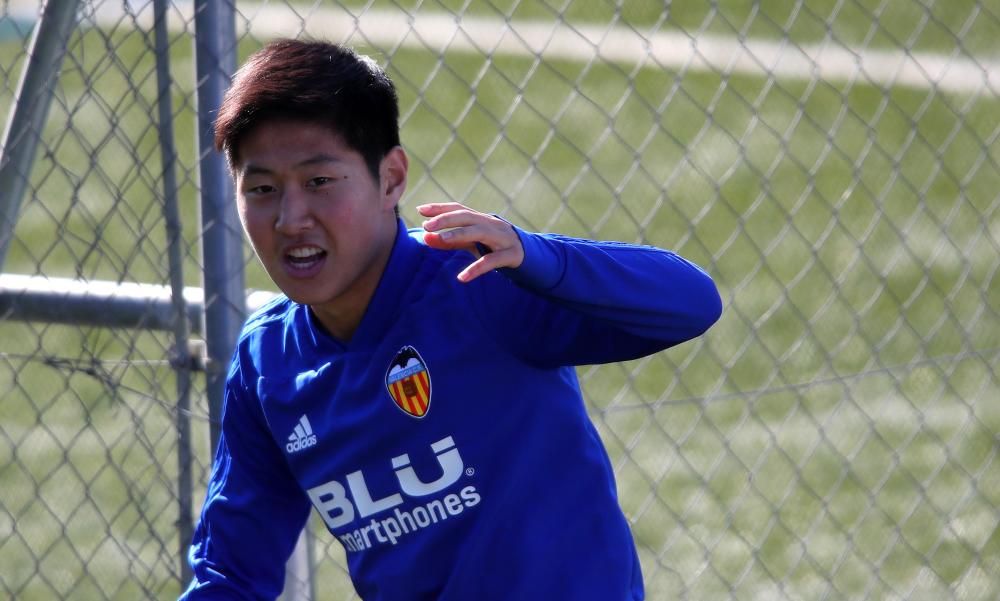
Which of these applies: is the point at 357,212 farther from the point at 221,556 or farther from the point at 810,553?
the point at 810,553

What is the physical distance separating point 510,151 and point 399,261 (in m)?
6.65

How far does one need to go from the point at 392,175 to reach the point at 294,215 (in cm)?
22

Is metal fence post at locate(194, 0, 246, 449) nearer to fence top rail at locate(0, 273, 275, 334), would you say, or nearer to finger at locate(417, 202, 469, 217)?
fence top rail at locate(0, 273, 275, 334)

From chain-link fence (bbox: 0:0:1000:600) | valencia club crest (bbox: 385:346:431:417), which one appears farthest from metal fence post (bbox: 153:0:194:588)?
valencia club crest (bbox: 385:346:431:417)

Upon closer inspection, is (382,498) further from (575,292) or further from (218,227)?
(218,227)

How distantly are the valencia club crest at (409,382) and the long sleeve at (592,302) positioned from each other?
0.14 metres

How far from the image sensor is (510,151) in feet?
29.3

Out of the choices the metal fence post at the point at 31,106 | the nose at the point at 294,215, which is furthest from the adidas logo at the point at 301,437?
the metal fence post at the point at 31,106

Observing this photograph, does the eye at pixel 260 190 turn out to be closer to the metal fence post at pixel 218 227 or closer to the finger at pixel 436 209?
the finger at pixel 436 209

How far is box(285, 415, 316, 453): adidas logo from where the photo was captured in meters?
2.41

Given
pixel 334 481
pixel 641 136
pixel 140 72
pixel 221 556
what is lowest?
pixel 140 72

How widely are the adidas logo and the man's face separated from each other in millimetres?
224

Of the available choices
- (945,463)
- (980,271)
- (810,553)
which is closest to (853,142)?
(980,271)

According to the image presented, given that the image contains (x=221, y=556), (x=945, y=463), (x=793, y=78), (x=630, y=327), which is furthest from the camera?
(x=793, y=78)
